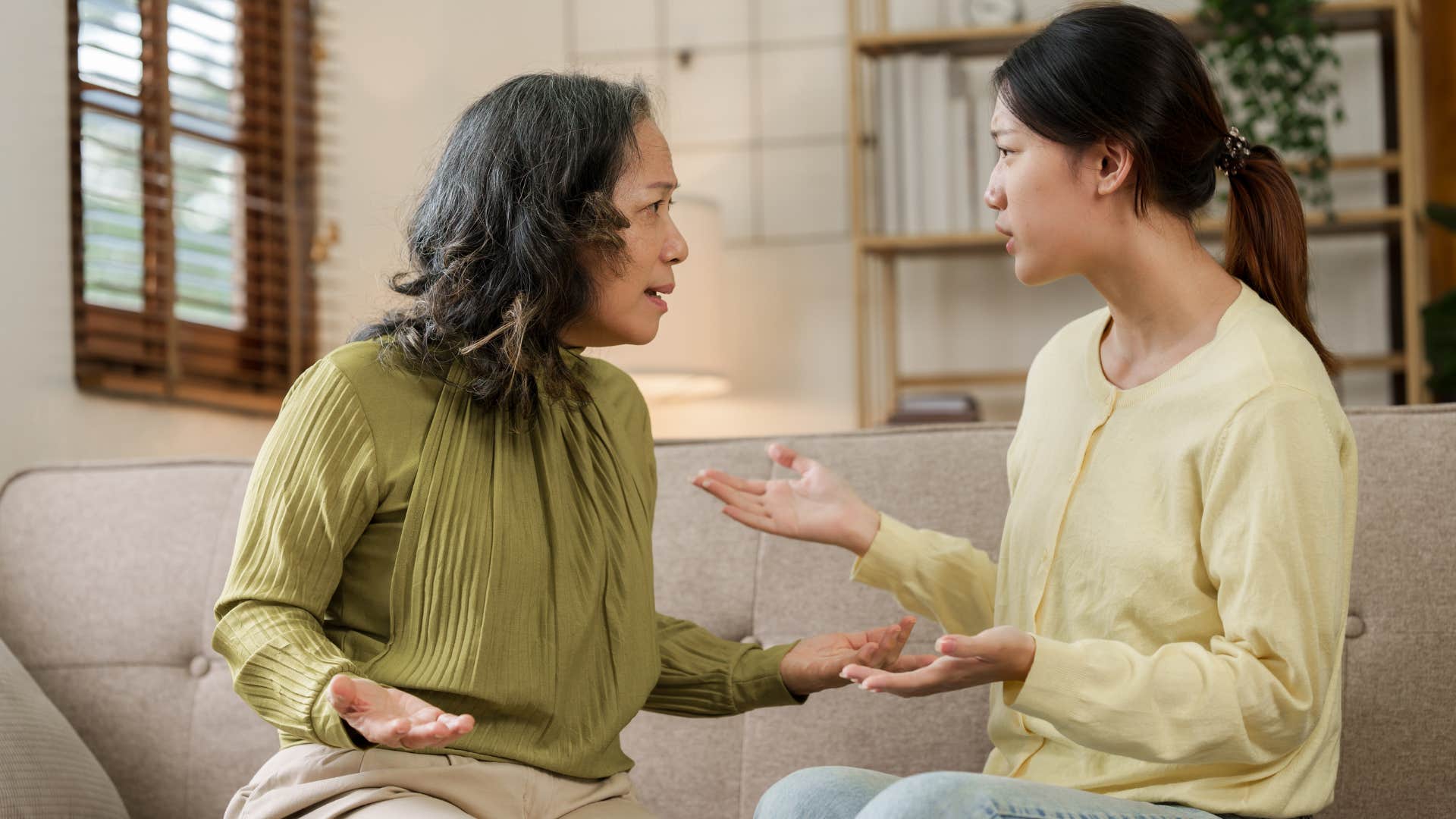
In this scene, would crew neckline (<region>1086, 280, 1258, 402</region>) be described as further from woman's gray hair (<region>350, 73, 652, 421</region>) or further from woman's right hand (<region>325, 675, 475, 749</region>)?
woman's right hand (<region>325, 675, 475, 749</region>)

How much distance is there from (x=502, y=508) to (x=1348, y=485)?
690 millimetres

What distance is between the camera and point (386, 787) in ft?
3.74

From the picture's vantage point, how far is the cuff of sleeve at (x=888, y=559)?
1375 mm

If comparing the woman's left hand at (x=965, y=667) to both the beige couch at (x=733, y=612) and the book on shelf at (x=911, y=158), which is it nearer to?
the beige couch at (x=733, y=612)

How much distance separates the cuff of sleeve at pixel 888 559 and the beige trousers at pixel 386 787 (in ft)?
1.17

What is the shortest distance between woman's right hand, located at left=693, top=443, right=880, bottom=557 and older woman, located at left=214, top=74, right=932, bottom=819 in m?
0.09

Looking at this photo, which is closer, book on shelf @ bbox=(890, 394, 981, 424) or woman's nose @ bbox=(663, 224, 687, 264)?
woman's nose @ bbox=(663, 224, 687, 264)

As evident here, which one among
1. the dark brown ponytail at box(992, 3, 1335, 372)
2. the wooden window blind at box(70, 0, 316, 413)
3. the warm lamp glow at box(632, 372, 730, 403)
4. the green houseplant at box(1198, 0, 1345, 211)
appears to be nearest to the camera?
the dark brown ponytail at box(992, 3, 1335, 372)

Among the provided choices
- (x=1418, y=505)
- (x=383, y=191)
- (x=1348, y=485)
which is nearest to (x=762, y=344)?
(x=383, y=191)

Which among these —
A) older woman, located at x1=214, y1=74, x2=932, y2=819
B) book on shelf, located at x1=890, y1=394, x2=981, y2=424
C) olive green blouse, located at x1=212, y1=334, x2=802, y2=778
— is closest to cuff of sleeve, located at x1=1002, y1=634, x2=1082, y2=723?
older woman, located at x1=214, y1=74, x2=932, y2=819

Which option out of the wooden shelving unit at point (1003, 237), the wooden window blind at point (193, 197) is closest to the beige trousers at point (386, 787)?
the wooden window blind at point (193, 197)

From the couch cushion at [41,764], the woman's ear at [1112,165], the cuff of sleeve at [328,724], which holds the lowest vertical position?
the couch cushion at [41,764]

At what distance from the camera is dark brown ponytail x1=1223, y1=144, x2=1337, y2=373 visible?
4.20 ft

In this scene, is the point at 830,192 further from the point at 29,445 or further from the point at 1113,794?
the point at 1113,794
